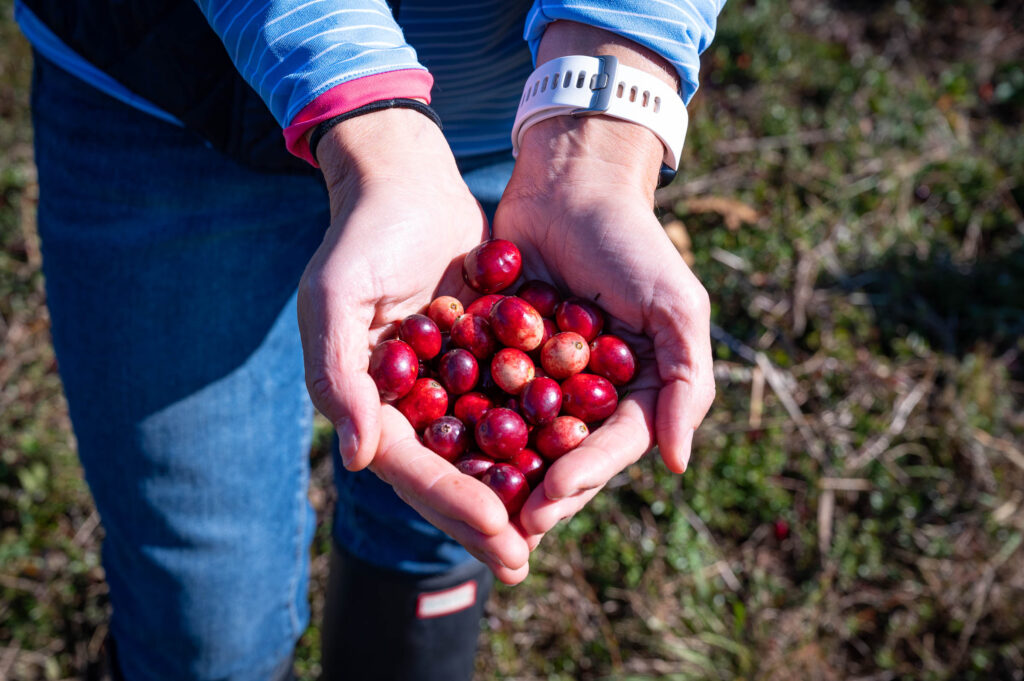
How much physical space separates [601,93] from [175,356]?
4.33ft

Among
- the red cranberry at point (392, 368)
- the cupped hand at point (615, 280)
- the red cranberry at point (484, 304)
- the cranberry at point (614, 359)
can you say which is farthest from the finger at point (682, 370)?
the red cranberry at point (392, 368)

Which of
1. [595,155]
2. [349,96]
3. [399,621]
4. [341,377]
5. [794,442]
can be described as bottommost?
[794,442]

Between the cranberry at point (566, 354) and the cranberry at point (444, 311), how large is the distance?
0.26 meters

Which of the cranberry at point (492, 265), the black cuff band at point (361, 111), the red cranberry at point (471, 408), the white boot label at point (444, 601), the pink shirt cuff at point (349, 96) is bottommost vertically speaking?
the white boot label at point (444, 601)

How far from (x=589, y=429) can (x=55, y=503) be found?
7.67 ft

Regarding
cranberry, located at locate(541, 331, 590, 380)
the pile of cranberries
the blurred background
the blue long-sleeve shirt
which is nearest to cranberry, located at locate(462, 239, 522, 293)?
the pile of cranberries

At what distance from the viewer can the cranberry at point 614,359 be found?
2.07 m

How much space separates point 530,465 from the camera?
1912 mm

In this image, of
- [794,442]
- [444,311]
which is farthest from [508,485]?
[794,442]

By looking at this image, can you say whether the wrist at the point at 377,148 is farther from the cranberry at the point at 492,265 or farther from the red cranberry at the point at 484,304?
the red cranberry at the point at 484,304

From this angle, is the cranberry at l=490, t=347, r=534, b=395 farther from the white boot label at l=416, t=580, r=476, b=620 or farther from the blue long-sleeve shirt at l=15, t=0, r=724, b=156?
the white boot label at l=416, t=580, r=476, b=620

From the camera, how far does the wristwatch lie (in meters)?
1.88

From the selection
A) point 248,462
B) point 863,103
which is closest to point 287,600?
point 248,462

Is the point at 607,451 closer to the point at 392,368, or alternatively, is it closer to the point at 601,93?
the point at 392,368
